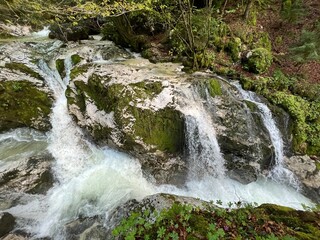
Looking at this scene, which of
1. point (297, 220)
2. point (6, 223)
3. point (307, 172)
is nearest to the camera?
point (297, 220)

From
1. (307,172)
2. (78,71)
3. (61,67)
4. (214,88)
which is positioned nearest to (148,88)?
(214,88)

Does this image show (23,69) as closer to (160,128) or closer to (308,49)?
(160,128)

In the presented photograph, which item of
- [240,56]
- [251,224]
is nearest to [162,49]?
[240,56]

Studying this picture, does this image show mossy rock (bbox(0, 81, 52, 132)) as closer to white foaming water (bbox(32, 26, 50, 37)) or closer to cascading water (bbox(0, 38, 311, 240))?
cascading water (bbox(0, 38, 311, 240))

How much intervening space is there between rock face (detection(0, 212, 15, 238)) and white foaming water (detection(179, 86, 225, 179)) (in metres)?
4.31

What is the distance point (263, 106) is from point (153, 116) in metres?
3.50

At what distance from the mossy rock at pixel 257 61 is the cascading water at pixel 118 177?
3.56 meters

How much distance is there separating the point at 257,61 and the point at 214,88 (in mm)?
3170

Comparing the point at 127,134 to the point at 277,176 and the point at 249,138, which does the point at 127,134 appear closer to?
the point at 249,138

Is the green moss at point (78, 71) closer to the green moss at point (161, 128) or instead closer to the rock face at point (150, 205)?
the green moss at point (161, 128)

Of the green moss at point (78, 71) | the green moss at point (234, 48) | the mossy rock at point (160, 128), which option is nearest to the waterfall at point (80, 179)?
the mossy rock at point (160, 128)

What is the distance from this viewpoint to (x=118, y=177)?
627 cm

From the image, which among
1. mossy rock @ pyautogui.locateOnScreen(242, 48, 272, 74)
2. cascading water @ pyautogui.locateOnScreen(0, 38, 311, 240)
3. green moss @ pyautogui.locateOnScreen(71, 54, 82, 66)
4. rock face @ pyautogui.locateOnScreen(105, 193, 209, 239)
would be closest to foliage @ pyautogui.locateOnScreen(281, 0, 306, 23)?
mossy rock @ pyautogui.locateOnScreen(242, 48, 272, 74)

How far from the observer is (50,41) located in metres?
11.7
